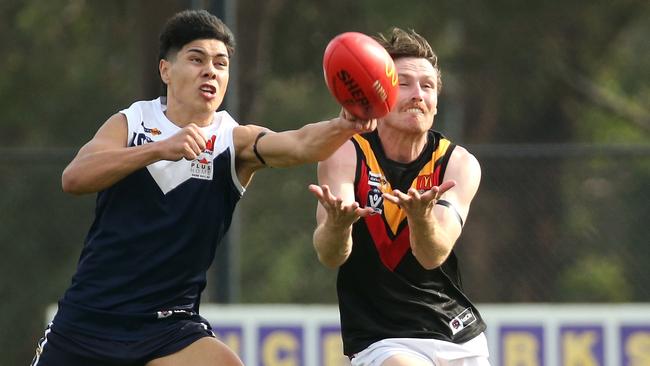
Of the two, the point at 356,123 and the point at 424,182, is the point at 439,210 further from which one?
the point at 356,123

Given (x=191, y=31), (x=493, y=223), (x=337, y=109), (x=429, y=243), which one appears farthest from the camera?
(x=337, y=109)

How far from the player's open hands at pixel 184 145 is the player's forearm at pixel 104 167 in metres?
0.10

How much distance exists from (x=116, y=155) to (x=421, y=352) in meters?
1.63

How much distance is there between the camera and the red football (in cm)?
568

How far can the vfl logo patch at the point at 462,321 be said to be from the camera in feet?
21.1

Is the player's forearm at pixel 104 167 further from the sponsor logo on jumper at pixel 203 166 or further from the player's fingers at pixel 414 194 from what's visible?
the player's fingers at pixel 414 194

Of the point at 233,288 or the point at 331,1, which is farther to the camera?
the point at 331,1

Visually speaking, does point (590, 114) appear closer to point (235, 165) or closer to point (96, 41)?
point (96, 41)

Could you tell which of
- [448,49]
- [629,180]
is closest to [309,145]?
[629,180]

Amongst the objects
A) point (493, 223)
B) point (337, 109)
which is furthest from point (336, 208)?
point (337, 109)

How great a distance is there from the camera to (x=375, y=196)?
6.31m

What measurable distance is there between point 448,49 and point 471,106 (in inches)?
34.6

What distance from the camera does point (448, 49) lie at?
16.9 meters

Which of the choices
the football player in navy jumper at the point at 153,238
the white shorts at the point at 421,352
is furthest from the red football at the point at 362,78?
the white shorts at the point at 421,352
